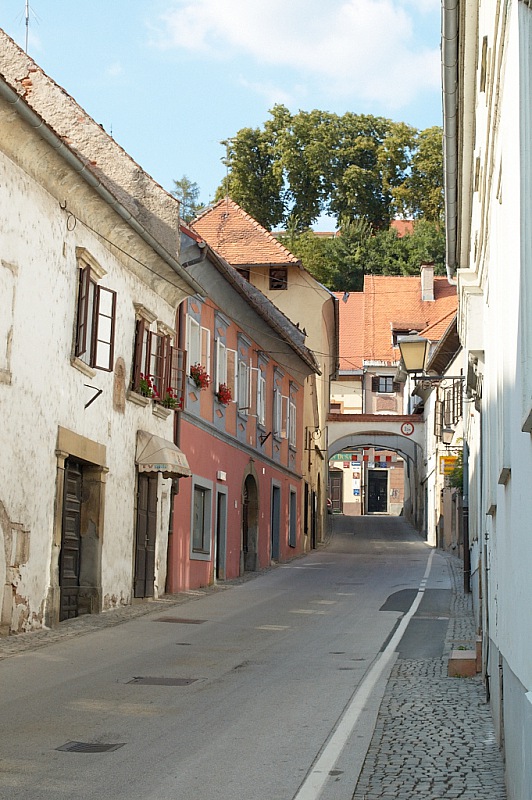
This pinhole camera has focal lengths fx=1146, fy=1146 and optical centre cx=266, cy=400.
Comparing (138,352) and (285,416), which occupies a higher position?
(285,416)

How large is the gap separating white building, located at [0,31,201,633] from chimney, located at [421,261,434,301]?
135 feet

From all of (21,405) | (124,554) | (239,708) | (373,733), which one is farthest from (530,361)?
(124,554)

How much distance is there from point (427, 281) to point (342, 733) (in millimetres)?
56976

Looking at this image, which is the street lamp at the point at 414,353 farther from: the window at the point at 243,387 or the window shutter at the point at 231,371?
the window at the point at 243,387

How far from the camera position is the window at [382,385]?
222ft

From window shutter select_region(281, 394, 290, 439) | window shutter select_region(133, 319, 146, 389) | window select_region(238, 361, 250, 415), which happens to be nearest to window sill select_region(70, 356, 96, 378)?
window shutter select_region(133, 319, 146, 389)

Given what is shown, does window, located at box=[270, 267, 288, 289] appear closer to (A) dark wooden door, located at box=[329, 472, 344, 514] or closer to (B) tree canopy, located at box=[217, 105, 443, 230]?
(B) tree canopy, located at box=[217, 105, 443, 230]

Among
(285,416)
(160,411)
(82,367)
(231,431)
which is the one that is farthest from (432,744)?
(285,416)

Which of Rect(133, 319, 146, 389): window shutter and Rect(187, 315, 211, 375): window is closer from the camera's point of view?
Rect(133, 319, 146, 389): window shutter

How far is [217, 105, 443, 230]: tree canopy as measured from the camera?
5712 centimetres

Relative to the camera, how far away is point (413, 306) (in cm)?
6631

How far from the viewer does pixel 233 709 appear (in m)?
9.81

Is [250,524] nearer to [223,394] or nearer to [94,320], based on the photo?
[223,394]

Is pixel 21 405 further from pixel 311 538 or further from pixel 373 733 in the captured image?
pixel 311 538
